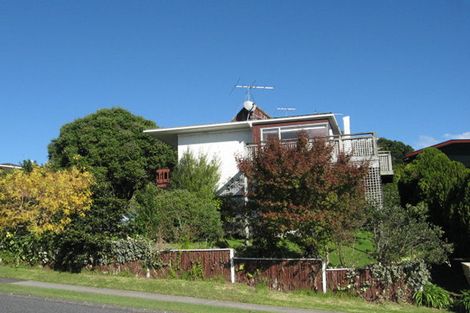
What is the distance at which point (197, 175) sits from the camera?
23688 millimetres

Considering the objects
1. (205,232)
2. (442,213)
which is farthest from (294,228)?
(442,213)

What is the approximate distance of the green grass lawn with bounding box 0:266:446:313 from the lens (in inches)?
515

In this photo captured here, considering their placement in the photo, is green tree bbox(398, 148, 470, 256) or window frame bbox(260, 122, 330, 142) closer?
green tree bbox(398, 148, 470, 256)

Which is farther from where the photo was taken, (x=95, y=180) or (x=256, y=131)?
(x=256, y=131)

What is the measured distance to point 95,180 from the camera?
59.2 feet

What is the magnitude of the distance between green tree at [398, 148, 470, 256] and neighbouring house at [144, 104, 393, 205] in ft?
5.52

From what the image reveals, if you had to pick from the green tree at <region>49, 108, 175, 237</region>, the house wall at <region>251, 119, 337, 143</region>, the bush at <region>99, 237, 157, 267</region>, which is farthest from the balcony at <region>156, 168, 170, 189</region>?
the bush at <region>99, 237, 157, 267</region>

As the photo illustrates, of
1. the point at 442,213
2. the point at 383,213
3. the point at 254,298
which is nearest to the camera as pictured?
the point at 254,298

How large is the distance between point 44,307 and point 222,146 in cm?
1559

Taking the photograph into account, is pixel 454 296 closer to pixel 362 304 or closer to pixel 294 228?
pixel 362 304

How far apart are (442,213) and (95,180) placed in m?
12.5

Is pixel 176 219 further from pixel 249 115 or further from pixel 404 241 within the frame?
pixel 249 115

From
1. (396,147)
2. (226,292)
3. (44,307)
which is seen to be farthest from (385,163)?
(396,147)

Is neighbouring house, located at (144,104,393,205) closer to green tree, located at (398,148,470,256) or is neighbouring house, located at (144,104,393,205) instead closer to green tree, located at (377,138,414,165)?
green tree, located at (398,148,470,256)
